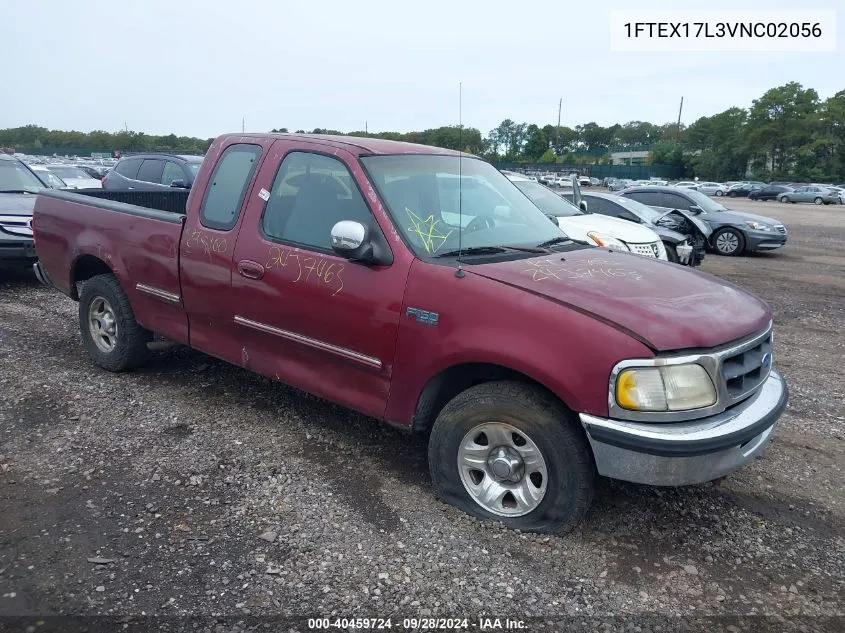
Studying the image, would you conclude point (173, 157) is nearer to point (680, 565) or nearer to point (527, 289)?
point (527, 289)

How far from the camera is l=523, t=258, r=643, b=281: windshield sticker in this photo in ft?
11.5

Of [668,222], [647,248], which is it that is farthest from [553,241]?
[668,222]

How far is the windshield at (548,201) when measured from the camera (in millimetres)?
9938

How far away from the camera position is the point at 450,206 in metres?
4.11

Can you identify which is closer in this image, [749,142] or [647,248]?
[647,248]

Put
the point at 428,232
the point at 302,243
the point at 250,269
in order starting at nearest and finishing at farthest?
the point at 428,232 < the point at 302,243 < the point at 250,269

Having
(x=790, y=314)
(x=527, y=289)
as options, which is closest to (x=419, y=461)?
(x=527, y=289)

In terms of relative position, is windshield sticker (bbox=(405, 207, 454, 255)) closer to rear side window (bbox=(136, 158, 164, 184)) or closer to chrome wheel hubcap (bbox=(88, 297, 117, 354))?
chrome wheel hubcap (bbox=(88, 297, 117, 354))

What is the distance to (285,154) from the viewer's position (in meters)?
4.36

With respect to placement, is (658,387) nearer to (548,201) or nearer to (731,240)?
(548,201)

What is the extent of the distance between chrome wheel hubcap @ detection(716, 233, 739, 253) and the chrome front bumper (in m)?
13.0

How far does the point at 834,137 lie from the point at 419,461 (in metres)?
80.1

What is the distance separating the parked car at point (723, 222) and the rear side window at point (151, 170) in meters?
9.63

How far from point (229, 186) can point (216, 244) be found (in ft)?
1.37
